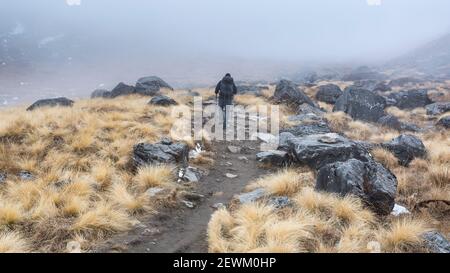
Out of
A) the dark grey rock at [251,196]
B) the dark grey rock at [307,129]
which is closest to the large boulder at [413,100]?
the dark grey rock at [307,129]

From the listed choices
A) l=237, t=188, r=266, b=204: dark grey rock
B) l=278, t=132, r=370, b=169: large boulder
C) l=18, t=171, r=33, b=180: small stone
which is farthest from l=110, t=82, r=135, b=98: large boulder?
l=237, t=188, r=266, b=204: dark grey rock

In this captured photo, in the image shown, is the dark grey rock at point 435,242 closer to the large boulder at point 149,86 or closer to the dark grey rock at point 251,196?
the dark grey rock at point 251,196

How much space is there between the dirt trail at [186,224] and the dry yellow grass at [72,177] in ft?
1.33

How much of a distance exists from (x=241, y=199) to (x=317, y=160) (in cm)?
364

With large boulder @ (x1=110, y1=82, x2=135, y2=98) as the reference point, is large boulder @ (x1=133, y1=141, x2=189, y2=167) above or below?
below

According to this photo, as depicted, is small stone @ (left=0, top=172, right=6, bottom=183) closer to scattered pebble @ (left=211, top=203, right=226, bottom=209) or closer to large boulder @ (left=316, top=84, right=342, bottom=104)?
scattered pebble @ (left=211, top=203, right=226, bottom=209)

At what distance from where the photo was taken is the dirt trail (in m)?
7.79

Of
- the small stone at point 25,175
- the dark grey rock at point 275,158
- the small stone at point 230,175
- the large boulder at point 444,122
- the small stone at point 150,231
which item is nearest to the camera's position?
the small stone at point 150,231

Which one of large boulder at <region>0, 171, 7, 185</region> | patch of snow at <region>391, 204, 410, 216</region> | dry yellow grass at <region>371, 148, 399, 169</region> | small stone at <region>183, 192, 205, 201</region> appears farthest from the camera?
dry yellow grass at <region>371, 148, 399, 169</region>

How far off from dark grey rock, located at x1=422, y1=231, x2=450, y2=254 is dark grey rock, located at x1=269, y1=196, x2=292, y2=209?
2777 mm

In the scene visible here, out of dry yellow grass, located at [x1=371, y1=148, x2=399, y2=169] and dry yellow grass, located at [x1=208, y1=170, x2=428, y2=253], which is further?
dry yellow grass, located at [x1=371, y1=148, x2=399, y2=169]

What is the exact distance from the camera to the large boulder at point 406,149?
14.8 m

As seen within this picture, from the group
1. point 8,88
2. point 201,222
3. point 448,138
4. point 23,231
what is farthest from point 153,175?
point 8,88

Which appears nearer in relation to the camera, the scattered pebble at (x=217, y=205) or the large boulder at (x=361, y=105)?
the scattered pebble at (x=217, y=205)
